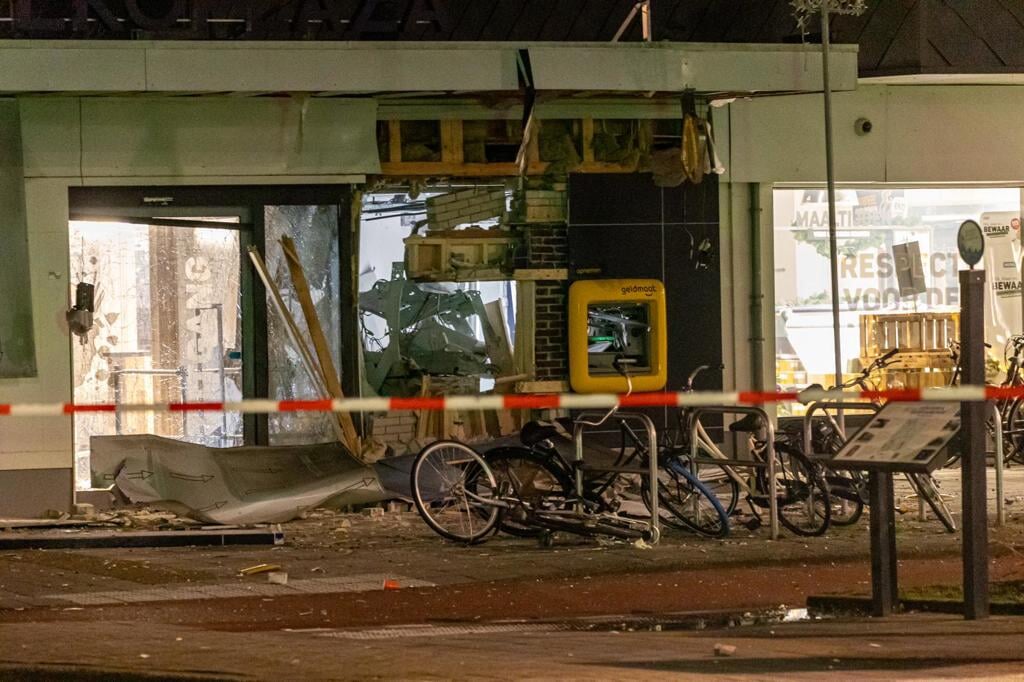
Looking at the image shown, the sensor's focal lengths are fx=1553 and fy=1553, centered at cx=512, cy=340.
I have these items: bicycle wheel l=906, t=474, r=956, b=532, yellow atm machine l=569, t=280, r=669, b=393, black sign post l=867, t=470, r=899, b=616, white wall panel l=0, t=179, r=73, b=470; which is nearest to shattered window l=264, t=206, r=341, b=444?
white wall panel l=0, t=179, r=73, b=470

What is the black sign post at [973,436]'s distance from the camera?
7070mm

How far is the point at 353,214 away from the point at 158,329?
1.96 m

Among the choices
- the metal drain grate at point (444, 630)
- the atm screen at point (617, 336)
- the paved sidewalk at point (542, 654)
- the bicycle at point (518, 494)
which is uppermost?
the atm screen at point (617, 336)

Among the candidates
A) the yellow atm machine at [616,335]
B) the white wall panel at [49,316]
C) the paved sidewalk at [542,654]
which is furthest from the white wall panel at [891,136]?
the paved sidewalk at [542,654]

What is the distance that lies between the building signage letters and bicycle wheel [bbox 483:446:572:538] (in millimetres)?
4216

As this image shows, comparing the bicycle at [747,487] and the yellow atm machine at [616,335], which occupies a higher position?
the yellow atm machine at [616,335]

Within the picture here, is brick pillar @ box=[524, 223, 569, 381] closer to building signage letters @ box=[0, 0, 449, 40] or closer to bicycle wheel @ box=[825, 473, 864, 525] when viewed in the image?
building signage letters @ box=[0, 0, 449, 40]

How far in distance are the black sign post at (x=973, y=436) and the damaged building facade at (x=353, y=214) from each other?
6151 mm

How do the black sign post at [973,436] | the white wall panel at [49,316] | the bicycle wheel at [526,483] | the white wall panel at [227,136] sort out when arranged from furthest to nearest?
1. the white wall panel at [227,136]
2. the white wall panel at [49,316]
3. the bicycle wheel at [526,483]
4. the black sign post at [973,436]

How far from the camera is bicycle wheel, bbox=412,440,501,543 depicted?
35.9 ft

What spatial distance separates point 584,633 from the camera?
777 centimetres

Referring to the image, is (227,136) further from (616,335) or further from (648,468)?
(648,468)

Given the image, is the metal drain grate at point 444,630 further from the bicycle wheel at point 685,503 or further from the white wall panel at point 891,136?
the white wall panel at point 891,136

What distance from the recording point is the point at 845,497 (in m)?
11.5
